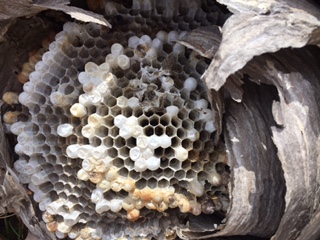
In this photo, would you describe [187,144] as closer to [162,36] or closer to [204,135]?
[204,135]

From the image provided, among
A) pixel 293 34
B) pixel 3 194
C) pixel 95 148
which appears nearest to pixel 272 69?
pixel 293 34

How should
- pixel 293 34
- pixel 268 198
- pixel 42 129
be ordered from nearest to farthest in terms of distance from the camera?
pixel 293 34
pixel 268 198
pixel 42 129

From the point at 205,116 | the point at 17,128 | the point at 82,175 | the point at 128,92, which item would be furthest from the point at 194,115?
the point at 17,128

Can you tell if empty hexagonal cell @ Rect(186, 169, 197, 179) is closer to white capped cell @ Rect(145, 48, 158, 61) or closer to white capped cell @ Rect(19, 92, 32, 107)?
white capped cell @ Rect(145, 48, 158, 61)

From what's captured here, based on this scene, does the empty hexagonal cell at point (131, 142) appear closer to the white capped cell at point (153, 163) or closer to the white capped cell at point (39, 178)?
the white capped cell at point (153, 163)

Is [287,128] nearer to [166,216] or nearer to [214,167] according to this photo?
[214,167]

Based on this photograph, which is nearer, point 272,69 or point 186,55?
point 272,69

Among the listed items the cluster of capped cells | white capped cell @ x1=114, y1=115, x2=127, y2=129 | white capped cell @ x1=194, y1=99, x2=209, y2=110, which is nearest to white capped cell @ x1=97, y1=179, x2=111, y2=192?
the cluster of capped cells
